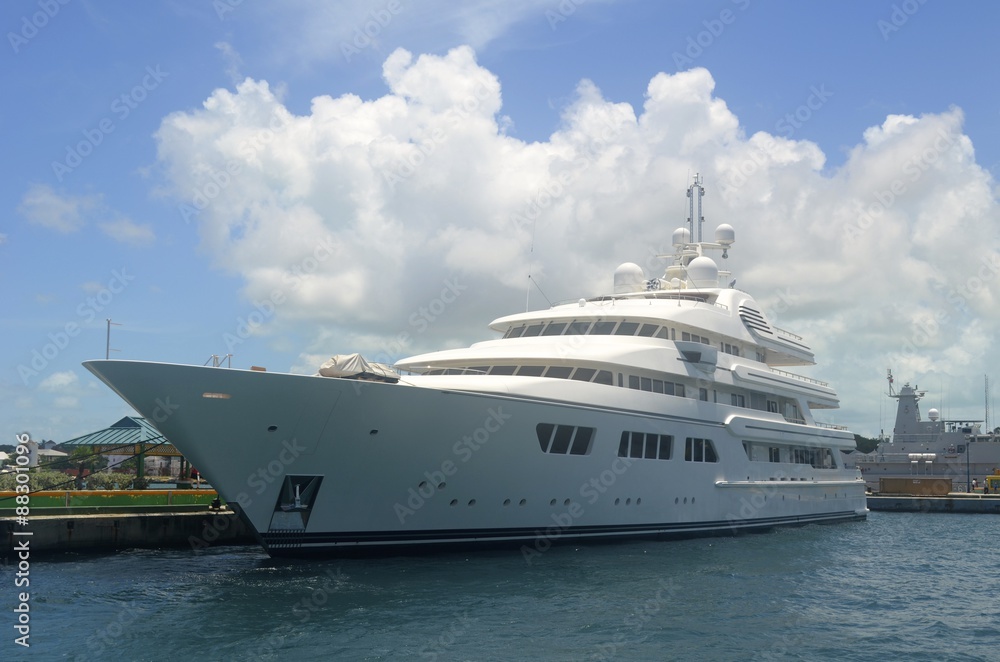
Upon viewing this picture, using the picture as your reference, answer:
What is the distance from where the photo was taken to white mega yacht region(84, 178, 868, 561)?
49.2 ft

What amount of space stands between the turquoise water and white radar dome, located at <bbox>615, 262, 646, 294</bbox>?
36.1ft

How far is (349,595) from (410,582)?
4.65 feet

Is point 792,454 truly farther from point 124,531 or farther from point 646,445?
point 124,531

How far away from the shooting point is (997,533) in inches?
1184

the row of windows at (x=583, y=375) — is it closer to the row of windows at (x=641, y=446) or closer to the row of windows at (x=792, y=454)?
the row of windows at (x=641, y=446)

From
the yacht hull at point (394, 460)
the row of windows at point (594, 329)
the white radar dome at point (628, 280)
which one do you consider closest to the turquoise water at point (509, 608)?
the yacht hull at point (394, 460)

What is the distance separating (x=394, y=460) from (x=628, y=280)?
49.4 ft

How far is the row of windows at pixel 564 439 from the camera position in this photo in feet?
58.2

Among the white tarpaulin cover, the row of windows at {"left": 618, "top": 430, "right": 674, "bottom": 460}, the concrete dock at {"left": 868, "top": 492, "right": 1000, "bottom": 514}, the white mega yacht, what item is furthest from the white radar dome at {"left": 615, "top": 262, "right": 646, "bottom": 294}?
the concrete dock at {"left": 868, "top": 492, "right": 1000, "bottom": 514}

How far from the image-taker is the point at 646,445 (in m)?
20.2

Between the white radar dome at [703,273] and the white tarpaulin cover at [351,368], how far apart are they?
52.7 ft

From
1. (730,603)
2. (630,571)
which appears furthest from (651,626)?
(630,571)

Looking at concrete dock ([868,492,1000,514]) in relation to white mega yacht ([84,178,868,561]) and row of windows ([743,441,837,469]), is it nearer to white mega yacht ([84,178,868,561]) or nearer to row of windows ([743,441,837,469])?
row of windows ([743,441,837,469])

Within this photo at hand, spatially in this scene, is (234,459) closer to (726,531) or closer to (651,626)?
(651,626)
